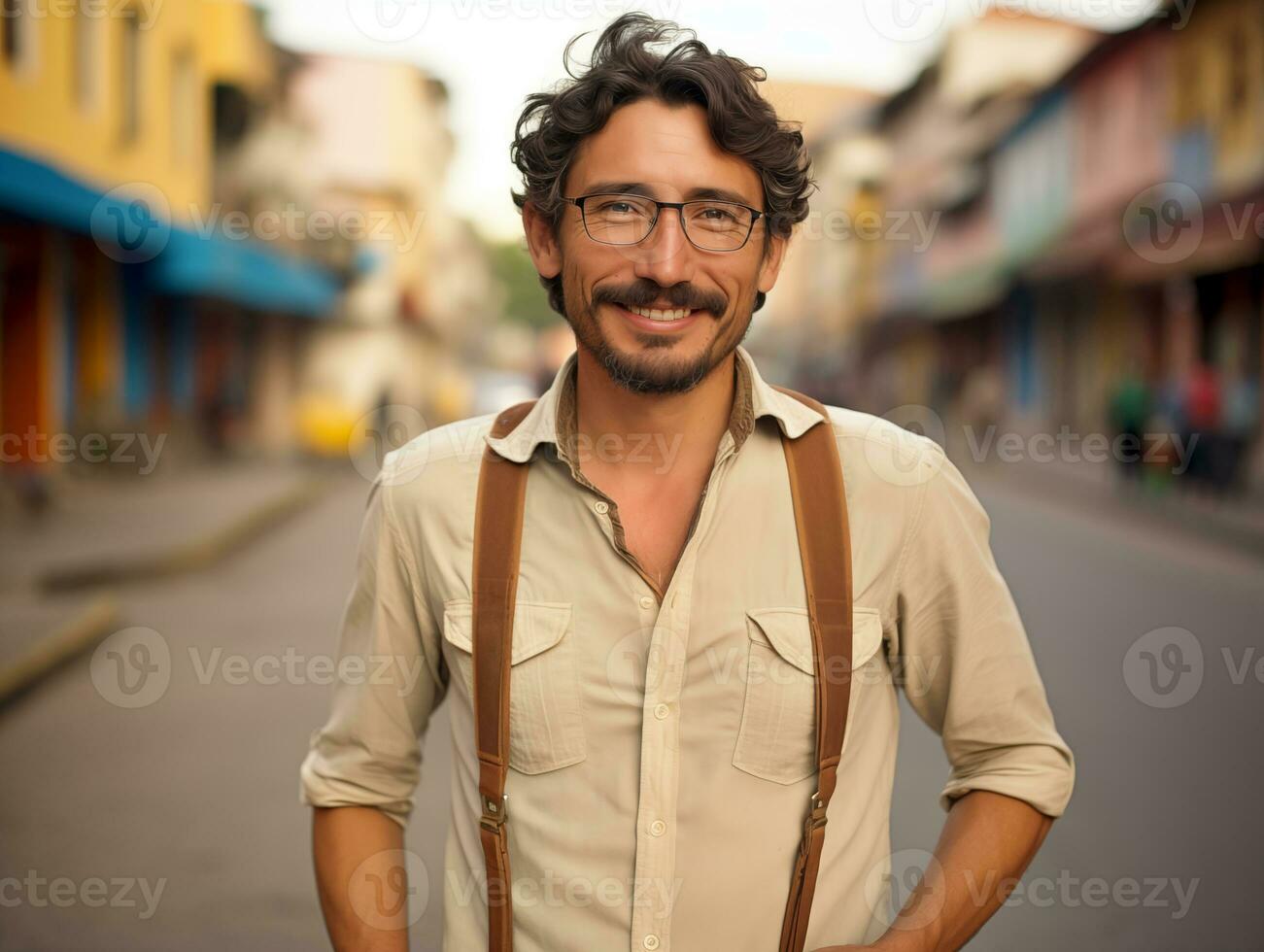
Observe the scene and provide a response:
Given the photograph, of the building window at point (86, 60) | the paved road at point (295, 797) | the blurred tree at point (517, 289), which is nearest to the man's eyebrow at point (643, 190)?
the paved road at point (295, 797)

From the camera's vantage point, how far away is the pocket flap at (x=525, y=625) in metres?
1.95

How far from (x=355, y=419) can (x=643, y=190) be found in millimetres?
26331

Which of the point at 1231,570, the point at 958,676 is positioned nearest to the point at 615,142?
the point at 958,676

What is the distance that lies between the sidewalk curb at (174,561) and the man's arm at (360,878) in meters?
8.63

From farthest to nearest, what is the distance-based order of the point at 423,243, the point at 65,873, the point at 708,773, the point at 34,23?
the point at 423,243 < the point at 34,23 < the point at 65,873 < the point at 708,773

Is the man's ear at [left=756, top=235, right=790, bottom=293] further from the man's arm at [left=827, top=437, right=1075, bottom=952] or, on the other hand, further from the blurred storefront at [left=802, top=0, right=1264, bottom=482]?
the blurred storefront at [left=802, top=0, right=1264, bottom=482]

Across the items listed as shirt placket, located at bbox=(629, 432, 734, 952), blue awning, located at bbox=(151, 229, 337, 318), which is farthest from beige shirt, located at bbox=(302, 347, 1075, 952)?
blue awning, located at bbox=(151, 229, 337, 318)

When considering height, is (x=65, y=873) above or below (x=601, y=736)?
below

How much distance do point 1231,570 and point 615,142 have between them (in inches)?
388

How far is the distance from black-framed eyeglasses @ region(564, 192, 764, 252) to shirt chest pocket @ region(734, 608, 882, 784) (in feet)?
2.02

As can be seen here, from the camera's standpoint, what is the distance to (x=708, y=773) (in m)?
1.92

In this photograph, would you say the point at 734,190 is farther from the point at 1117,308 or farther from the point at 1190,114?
the point at 1117,308

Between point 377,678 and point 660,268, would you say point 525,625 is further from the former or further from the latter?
point 660,268

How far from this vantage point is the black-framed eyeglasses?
81.6 inches
